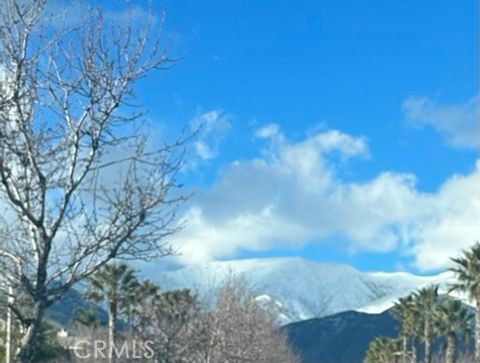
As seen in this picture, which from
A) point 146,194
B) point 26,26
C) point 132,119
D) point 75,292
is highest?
point 26,26

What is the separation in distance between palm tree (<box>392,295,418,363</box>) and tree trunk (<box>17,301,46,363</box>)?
182 feet

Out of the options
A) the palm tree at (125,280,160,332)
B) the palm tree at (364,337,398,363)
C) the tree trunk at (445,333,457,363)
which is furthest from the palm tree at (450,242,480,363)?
the palm tree at (364,337,398,363)

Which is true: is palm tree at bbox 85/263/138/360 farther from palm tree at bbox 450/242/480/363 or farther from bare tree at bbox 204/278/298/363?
palm tree at bbox 450/242/480/363

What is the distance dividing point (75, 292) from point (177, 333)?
17535 mm

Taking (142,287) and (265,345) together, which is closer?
(265,345)

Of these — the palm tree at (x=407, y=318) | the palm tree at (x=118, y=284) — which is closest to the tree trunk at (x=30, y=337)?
the palm tree at (x=118, y=284)

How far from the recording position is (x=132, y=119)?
9.22 metres

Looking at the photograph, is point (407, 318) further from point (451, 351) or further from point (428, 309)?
point (451, 351)

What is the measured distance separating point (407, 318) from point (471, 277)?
64.2ft

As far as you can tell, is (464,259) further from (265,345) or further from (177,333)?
(177,333)

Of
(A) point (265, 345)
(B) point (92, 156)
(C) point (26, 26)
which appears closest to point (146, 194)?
(B) point (92, 156)

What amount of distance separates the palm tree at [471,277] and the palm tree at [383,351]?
30959 millimetres

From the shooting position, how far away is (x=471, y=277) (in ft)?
148

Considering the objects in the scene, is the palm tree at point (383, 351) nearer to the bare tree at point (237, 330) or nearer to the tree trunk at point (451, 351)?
the tree trunk at point (451, 351)
